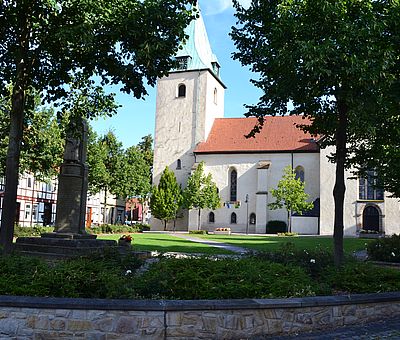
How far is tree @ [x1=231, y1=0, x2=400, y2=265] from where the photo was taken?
846 cm

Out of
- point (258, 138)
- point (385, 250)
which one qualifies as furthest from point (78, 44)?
point (258, 138)

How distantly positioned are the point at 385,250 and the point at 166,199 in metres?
35.3

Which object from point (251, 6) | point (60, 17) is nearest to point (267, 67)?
point (251, 6)

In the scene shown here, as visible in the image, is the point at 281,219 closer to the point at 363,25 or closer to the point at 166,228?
the point at 166,228

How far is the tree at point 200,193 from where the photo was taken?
47906 millimetres

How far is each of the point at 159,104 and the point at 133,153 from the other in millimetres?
8778

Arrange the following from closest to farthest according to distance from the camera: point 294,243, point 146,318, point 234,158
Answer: point 146,318 < point 294,243 < point 234,158

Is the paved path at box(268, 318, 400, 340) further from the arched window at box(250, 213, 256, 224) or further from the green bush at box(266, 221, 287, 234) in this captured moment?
the arched window at box(250, 213, 256, 224)

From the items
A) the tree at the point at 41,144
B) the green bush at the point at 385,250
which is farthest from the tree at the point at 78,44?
the tree at the point at 41,144

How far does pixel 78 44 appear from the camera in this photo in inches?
381

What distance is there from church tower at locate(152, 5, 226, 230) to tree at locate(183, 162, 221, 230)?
2.96 meters

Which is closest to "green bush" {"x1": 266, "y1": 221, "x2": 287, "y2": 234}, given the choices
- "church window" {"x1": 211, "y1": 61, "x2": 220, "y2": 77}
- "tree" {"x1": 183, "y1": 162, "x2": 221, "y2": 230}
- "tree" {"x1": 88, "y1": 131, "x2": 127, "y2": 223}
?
"tree" {"x1": 183, "y1": 162, "x2": 221, "y2": 230}

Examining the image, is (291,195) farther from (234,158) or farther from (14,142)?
(14,142)

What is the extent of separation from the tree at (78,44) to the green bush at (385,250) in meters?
10.3
